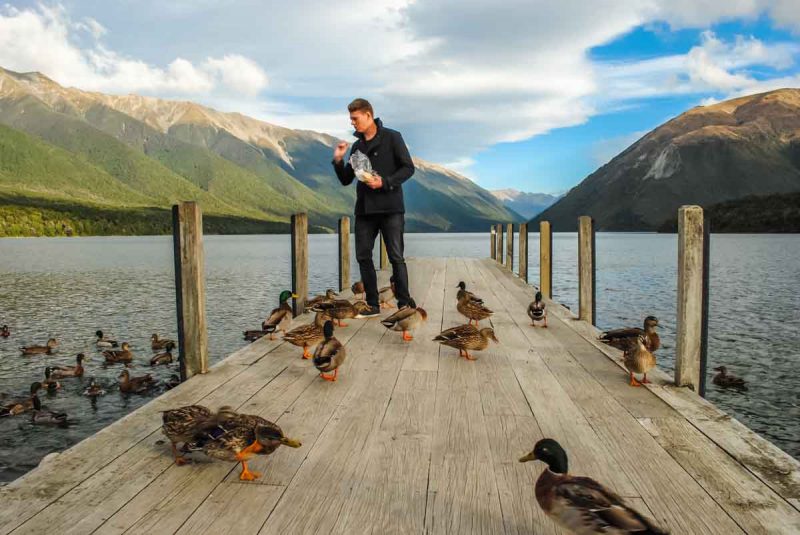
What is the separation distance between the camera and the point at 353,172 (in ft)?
28.2

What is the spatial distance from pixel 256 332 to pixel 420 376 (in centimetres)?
1357

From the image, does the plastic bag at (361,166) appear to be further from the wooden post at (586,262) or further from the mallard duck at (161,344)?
the mallard duck at (161,344)

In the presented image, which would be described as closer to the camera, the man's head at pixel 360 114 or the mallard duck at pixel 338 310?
the man's head at pixel 360 114

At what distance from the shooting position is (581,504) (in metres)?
2.74

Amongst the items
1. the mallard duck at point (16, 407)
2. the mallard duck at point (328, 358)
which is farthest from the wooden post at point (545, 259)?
the mallard duck at point (16, 407)

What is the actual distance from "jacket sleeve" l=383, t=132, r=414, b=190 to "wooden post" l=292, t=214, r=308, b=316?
9.58 feet

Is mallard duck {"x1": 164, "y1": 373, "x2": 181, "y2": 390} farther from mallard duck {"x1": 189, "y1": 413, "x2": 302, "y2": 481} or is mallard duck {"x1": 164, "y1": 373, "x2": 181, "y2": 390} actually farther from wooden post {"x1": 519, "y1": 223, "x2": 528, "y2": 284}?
wooden post {"x1": 519, "y1": 223, "x2": 528, "y2": 284}

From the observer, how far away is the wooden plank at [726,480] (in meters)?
3.00

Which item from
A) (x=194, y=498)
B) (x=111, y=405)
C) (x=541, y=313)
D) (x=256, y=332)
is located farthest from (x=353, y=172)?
(x=256, y=332)

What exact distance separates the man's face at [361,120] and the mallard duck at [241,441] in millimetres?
5746

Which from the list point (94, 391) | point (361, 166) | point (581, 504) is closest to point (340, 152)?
point (361, 166)

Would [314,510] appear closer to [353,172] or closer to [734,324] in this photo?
[353,172]

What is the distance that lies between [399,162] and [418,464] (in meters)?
5.87

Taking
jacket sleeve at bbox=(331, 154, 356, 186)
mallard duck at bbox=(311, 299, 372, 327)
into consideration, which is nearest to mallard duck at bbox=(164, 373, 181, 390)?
mallard duck at bbox=(311, 299, 372, 327)
